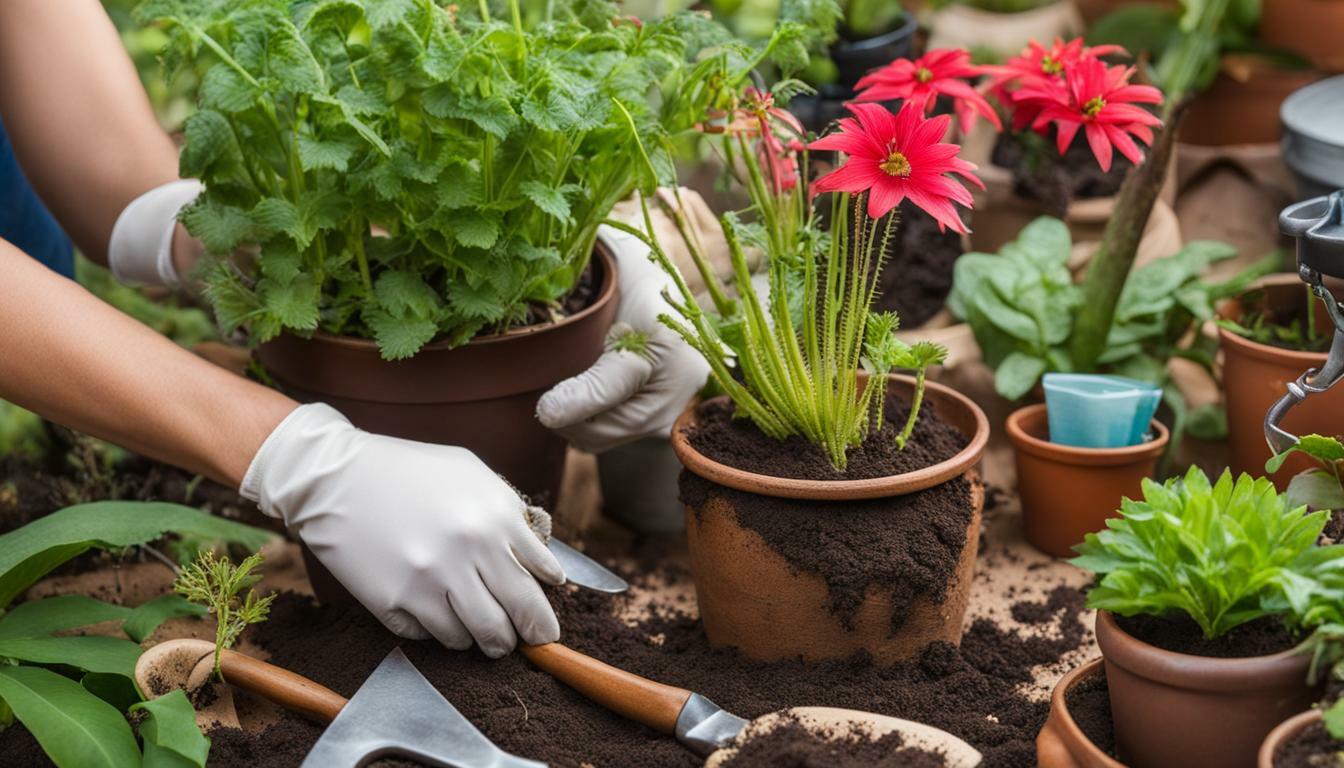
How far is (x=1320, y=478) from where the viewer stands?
2.98ft

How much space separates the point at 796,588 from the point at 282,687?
0.43 metres

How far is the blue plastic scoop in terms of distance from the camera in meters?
1.31

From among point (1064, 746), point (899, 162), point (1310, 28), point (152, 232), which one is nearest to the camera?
point (1064, 746)

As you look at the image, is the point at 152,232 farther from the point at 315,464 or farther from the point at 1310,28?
the point at 1310,28

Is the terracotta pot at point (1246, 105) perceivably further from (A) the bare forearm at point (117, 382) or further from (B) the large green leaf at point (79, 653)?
(B) the large green leaf at point (79, 653)

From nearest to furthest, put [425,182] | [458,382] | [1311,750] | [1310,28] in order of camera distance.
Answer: [1311,750] → [425,182] → [458,382] → [1310,28]

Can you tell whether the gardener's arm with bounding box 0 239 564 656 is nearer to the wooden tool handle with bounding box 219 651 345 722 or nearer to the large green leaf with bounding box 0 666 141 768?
the wooden tool handle with bounding box 219 651 345 722

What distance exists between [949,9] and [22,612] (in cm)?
186

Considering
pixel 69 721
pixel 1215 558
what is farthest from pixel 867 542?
pixel 69 721

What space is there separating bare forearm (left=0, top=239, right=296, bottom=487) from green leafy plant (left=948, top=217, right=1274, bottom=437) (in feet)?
2.90

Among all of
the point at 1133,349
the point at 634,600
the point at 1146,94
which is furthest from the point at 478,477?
the point at 1133,349

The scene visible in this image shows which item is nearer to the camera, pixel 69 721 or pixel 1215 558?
pixel 1215 558

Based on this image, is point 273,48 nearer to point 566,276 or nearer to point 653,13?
point 566,276

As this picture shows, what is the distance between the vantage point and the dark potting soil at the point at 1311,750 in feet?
2.27
